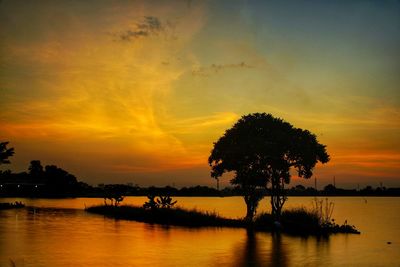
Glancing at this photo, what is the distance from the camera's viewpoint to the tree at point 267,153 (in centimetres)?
4281

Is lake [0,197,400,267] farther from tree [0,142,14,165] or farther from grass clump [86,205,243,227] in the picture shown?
tree [0,142,14,165]

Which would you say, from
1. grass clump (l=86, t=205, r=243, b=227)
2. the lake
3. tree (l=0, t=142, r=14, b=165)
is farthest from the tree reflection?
tree (l=0, t=142, r=14, b=165)

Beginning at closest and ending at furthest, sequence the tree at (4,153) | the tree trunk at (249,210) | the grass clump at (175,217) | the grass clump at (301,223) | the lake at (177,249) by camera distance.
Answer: the lake at (177,249), the grass clump at (301,223), the tree trunk at (249,210), the grass clump at (175,217), the tree at (4,153)

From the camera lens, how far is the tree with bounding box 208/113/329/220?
42.8 meters

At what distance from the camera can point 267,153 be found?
42.8 m

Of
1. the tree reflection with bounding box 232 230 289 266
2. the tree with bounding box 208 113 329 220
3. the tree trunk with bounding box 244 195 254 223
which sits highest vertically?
the tree with bounding box 208 113 329 220

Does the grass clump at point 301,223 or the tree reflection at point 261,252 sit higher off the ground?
the grass clump at point 301,223

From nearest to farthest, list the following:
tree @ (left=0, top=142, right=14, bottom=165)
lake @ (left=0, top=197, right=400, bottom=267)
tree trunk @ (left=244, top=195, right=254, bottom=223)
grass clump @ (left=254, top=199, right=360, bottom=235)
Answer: lake @ (left=0, top=197, right=400, bottom=267) → grass clump @ (left=254, top=199, right=360, bottom=235) → tree trunk @ (left=244, top=195, right=254, bottom=223) → tree @ (left=0, top=142, right=14, bottom=165)

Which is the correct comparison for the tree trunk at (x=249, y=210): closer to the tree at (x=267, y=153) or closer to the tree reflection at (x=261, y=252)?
the tree at (x=267, y=153)

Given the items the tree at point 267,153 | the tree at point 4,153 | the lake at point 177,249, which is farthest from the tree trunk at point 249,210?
the tree at point 4,153

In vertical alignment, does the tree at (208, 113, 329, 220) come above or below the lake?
above

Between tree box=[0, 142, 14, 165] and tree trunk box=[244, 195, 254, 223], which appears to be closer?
tree trunk box=[244, 195, 254, 223]

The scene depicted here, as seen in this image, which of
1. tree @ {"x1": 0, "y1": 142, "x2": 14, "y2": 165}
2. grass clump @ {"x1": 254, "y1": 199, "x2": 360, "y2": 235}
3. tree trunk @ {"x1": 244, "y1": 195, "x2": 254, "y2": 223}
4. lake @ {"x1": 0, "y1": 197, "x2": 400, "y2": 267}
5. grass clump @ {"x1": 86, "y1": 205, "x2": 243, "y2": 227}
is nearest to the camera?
lake @ {"x1": 0, "y1": 197, "x2": 400, "y2": 267}

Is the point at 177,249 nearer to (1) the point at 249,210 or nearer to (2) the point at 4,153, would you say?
(1) the point at 249,210
